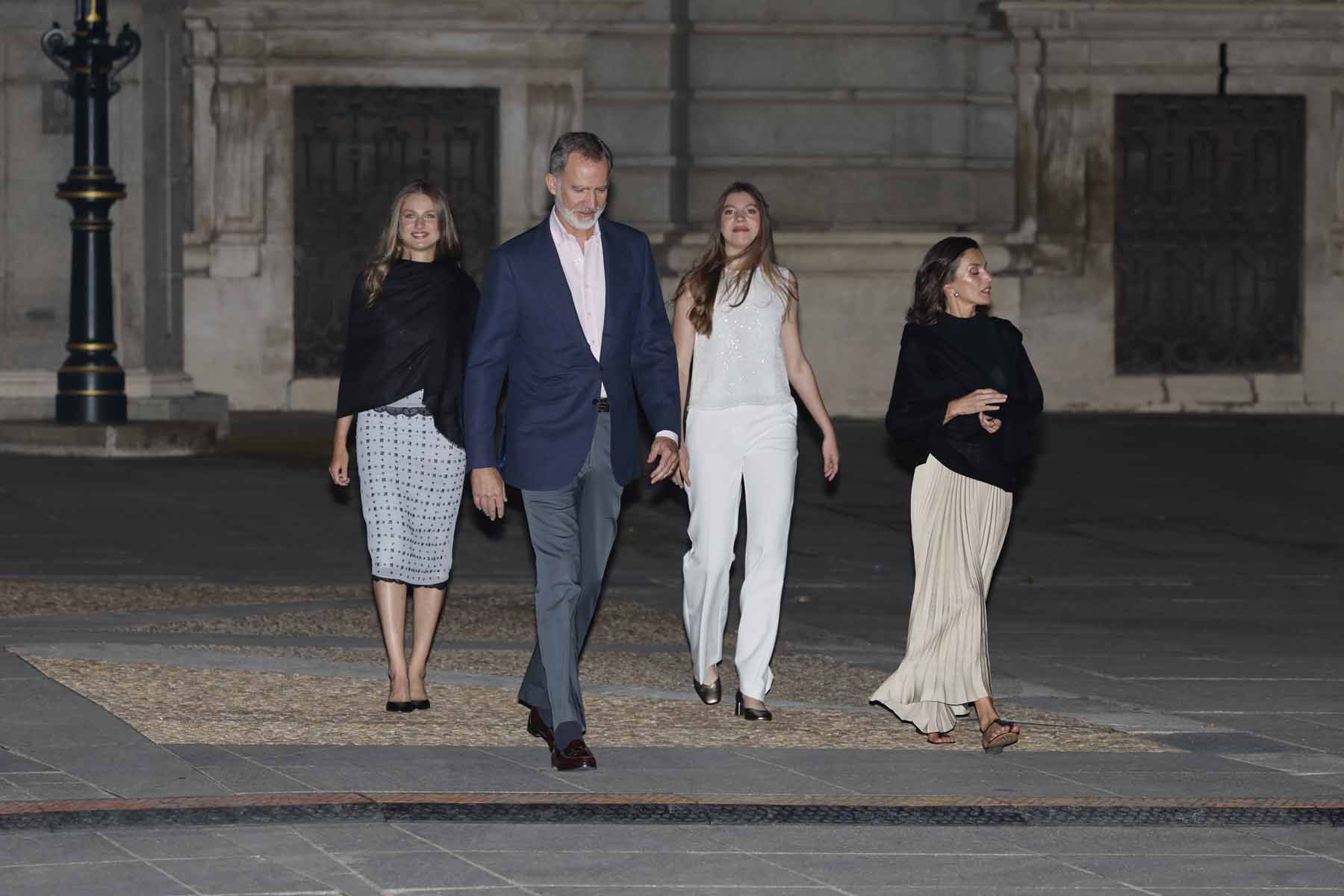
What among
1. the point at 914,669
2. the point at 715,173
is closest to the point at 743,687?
the point at 914,669

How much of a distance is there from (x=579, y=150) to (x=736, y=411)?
141cm

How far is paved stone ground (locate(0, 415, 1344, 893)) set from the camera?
20.7ft

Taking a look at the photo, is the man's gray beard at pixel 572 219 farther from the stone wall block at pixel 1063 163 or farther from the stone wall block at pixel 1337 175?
the stone wall block at pixel 1337 175

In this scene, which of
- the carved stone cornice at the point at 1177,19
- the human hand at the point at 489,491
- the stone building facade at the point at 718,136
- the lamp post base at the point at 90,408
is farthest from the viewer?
the carved stone cornice at the point at 1177,19

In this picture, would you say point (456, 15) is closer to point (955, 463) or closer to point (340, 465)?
point (340, 465)

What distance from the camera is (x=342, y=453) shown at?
339 inches

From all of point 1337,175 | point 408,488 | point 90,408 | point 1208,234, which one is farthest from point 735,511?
point 1337,175

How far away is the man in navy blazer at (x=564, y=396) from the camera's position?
757 centimetres

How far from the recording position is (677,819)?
6.75 metres

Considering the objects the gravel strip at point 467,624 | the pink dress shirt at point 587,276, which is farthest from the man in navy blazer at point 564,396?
the gravel strip at point 467,624

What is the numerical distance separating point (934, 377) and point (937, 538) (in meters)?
0.49

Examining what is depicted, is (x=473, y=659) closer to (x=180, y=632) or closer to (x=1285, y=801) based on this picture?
(x=180, y=632)

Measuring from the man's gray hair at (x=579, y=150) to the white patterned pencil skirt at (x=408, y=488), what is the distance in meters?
1.25

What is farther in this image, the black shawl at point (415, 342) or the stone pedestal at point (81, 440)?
the stone pedestal at point (81, 440)
